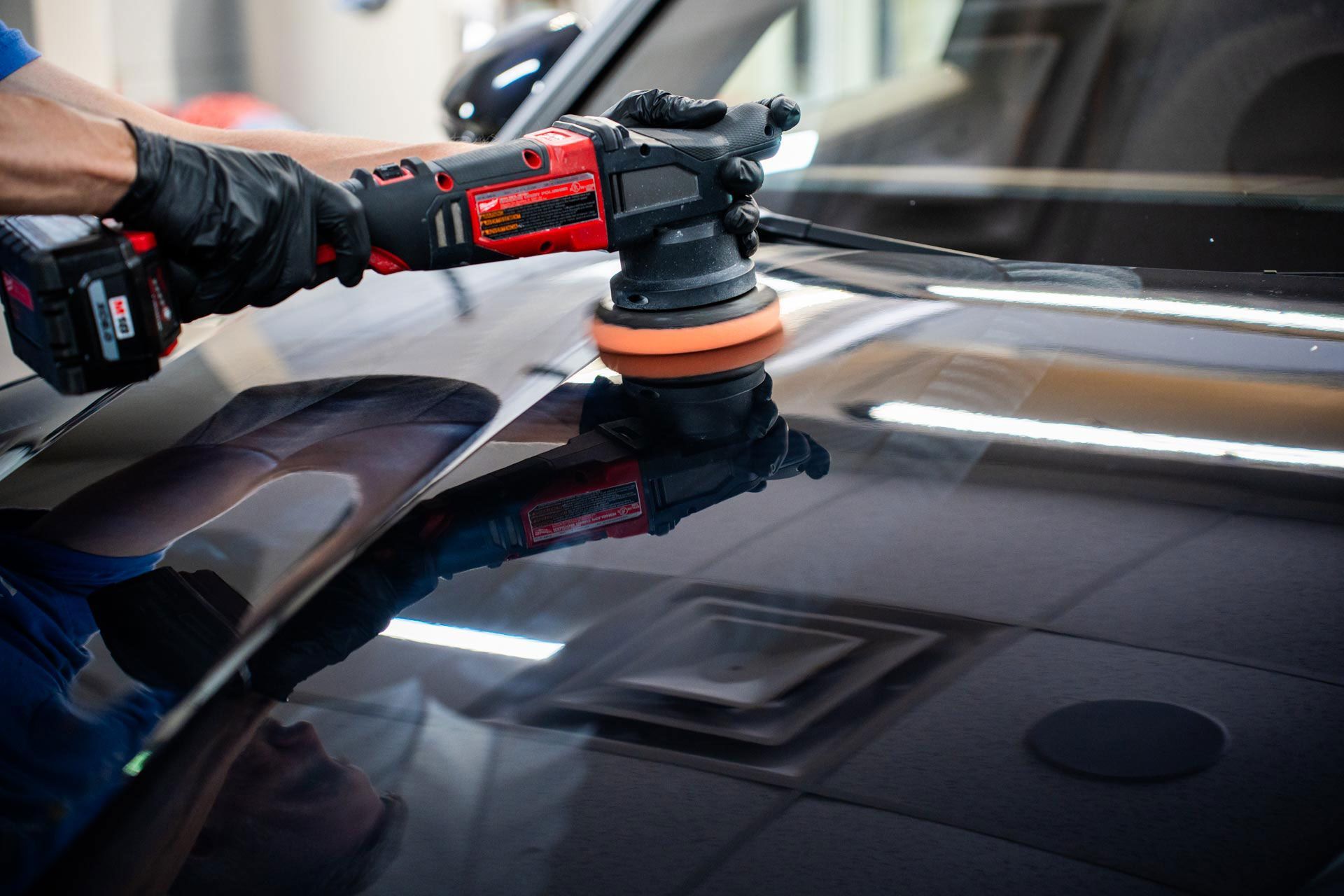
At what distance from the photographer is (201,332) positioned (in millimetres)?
1411

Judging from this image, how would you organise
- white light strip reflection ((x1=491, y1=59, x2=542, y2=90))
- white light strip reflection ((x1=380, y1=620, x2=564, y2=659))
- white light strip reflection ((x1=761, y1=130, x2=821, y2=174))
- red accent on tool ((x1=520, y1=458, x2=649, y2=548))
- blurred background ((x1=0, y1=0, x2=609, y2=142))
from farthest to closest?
blurred background ((x1=0, y1=0, x2=609, y2=142)) < white light strip reflection ((x1=491, y1=59, x2=542, y2=90)) < white light strip reflection ((x1=761, y1=130, x2=821, y2=174)) < red accent on tool ((x1=520, y1=458, x2=649, y2=548)) < white light strip reflection ((x1=380, y1=620, x2=564, y2=659))

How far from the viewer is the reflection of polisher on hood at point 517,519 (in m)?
0.74

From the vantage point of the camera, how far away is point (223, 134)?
5.24 ft

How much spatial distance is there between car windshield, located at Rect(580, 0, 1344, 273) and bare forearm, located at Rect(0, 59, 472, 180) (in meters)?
0.51

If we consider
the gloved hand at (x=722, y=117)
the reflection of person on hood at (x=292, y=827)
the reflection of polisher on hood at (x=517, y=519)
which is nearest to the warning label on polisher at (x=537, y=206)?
the gloved hand at (x=722, y=117)

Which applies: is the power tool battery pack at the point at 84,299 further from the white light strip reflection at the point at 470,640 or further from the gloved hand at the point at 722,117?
the gloved hand at the point at 722,117

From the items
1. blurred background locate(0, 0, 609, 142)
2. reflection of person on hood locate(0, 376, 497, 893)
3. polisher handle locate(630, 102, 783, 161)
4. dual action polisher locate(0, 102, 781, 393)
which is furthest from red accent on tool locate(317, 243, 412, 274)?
blurred background locate(0, 0, 609, 142)

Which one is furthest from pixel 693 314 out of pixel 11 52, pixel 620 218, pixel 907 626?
pixel 11 52

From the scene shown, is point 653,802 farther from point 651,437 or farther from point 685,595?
point 651,437

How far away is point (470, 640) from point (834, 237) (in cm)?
86

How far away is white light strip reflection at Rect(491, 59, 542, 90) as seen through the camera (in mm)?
1810

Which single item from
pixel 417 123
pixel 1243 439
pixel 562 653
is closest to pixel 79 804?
pixel 562 653

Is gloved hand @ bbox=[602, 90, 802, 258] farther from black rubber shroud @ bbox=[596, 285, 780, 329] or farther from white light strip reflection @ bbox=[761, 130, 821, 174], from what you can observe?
white light strip reflection @ bbox=[761, 130, 821, 174]

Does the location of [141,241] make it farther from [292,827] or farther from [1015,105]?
[1015,105]
